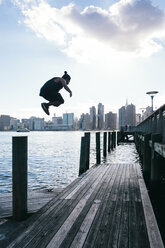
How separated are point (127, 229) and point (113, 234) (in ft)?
0.93

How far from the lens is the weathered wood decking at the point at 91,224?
2.57m

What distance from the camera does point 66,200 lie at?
4.22 meters

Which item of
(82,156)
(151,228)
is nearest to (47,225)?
(151,228)

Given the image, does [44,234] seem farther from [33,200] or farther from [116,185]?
[116,185]

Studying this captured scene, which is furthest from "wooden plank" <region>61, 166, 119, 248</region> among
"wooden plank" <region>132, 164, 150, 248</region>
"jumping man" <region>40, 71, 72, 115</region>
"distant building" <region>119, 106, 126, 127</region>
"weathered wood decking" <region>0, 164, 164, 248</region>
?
"distant building" <region>119, 106, 126, 127</region>

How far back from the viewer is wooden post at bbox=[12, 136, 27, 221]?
130 inches

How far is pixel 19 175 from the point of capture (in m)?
3.31

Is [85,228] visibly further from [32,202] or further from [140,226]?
[32,202]

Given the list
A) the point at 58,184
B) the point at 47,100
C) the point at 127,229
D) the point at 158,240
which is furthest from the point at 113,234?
the point at 58,184

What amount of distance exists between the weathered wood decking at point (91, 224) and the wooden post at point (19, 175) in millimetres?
266

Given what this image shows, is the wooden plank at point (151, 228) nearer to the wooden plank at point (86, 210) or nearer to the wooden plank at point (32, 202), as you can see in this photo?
the wooden plank at point (86, 210)

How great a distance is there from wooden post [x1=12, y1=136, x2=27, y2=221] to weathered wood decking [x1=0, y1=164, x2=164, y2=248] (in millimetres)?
266

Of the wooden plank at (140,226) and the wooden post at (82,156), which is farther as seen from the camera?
the wooden post at (82,156)

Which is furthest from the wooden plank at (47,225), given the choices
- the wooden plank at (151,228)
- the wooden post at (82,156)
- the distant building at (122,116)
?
the distant building at (122,116)
